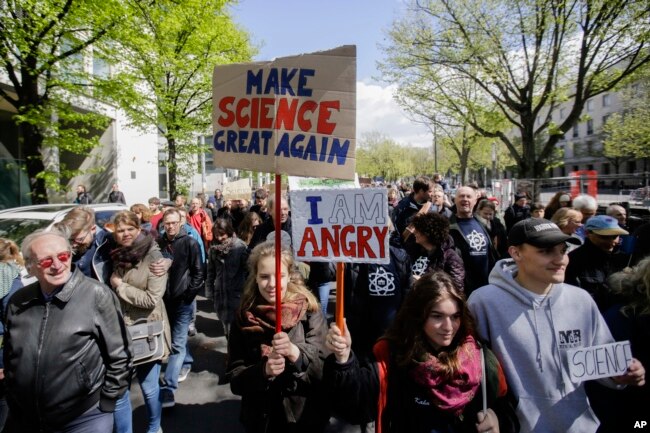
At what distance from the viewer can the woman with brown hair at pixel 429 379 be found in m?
1.97

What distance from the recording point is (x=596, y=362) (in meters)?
2.01

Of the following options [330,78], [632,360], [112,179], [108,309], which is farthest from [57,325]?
[112,179]

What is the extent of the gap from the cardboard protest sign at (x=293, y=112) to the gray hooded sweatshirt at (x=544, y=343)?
1.13m

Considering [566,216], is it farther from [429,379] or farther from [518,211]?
[518,211]

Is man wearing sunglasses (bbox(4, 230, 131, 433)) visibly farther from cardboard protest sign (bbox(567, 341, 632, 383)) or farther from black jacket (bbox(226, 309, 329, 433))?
cardboard protest sign (bbox(567, 341, 632, 383))

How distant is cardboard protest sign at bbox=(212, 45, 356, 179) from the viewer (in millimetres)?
2215

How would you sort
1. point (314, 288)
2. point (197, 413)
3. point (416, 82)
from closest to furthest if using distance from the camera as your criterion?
point (197, 413)
point (314, 288)
point (416, 82)

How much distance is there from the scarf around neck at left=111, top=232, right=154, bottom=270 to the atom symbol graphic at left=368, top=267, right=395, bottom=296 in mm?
1947

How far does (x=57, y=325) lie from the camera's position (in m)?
2.33

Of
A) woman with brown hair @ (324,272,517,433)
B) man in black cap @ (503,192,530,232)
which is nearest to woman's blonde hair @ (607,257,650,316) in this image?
woman with brown hair @ (324,272,517,433)

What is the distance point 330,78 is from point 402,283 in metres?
2.07

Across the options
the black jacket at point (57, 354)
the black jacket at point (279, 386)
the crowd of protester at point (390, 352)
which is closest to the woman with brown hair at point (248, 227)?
the crowd of protester at point (390, 352)

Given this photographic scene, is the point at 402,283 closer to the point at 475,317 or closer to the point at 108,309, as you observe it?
the point at 475,317

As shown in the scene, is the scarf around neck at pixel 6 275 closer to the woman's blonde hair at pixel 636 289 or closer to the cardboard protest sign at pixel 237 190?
the woman's blonde hair at pixel 636 289
